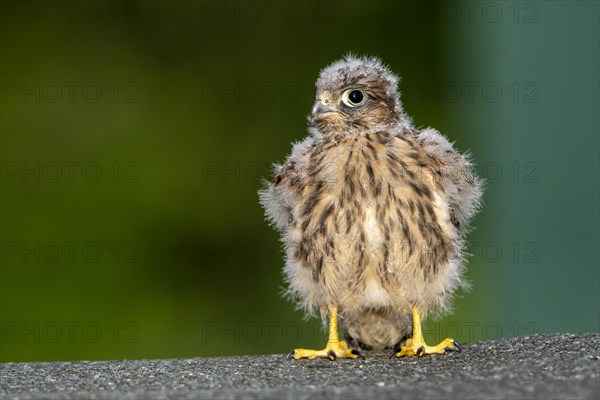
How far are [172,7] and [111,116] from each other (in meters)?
1.20

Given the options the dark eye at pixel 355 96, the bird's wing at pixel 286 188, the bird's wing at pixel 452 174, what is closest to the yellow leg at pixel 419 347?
the bird's wing at pixel 452 174

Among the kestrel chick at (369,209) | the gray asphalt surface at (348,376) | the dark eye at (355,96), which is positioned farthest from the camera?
the dark eye at (355,96)

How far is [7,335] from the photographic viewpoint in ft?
27.0

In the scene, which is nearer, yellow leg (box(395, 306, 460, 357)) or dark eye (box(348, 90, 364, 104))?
yellow leg (box(395, 306, 460, 357))

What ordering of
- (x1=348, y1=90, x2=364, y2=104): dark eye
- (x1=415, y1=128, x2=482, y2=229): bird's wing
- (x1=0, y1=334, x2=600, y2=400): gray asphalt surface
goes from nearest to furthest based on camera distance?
(x1=0, y1=334, x2=600, y2=400): gray asphalt surface → (x1=415, y1=128, x2=482, y2=229): bird's wing → (x1=348, y1=90, x2=364, y2=104): dark eye

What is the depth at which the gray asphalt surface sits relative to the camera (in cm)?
420

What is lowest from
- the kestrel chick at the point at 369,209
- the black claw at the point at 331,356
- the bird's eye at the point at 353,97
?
the black claw at the point at 331,356

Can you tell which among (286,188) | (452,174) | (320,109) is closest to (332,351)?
(286,188)

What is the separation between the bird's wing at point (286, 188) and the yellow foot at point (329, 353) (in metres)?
0.70

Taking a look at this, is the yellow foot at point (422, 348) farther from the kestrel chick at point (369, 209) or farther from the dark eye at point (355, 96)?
the dark eye at point (355, 96)

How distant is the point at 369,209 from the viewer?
5.63m

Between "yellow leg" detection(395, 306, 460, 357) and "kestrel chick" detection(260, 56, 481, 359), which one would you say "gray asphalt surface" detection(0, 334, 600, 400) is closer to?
"yellow leg" detection(395, 306, 460, 357)

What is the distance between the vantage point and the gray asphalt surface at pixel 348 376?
4.20 metres

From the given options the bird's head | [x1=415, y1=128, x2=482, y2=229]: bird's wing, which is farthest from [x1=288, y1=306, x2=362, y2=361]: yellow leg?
the bird's head
